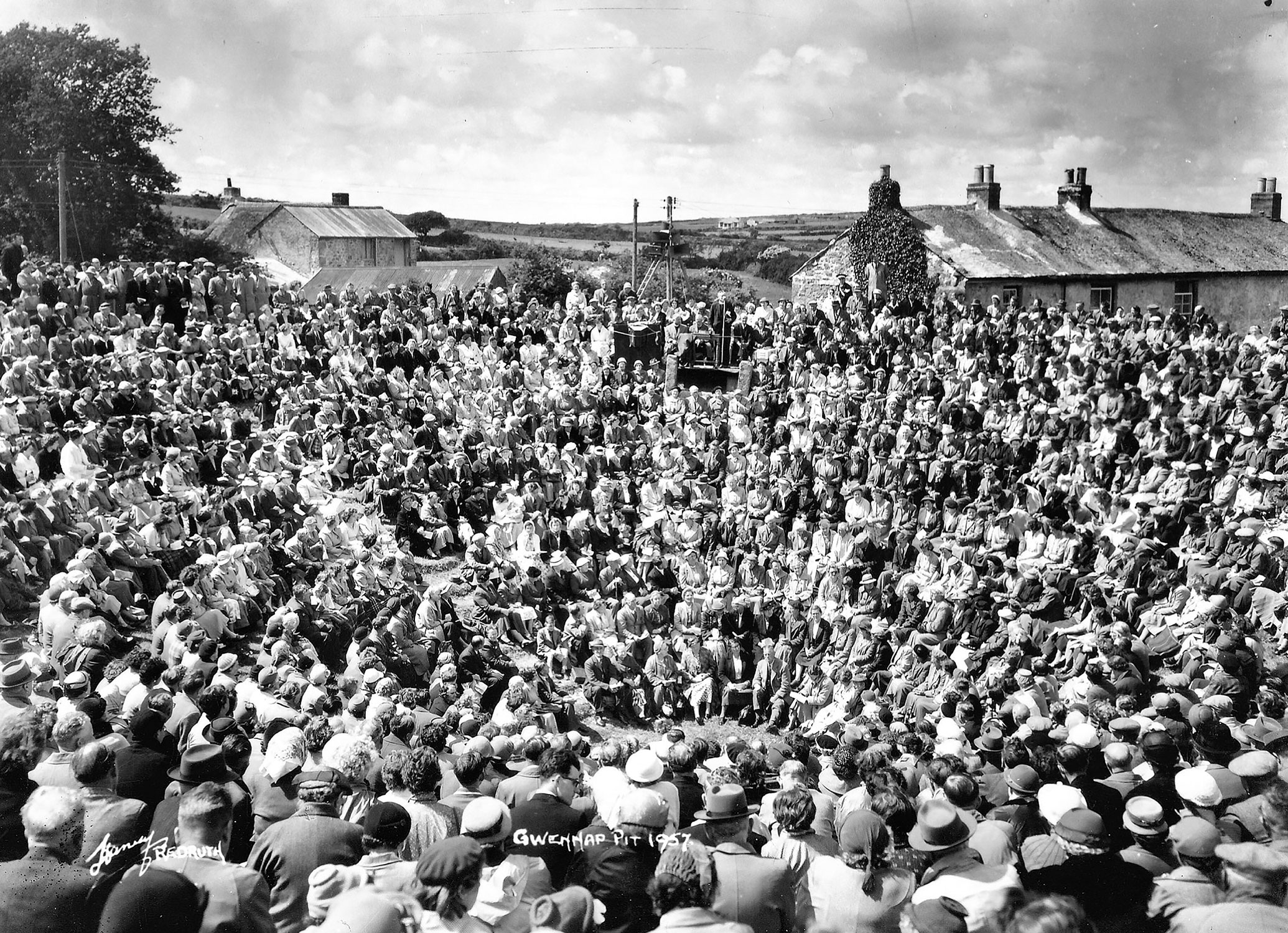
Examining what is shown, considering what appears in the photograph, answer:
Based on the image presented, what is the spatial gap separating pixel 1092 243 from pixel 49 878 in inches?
1408

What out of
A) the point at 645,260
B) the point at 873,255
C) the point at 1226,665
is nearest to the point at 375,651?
the point at 1226,665

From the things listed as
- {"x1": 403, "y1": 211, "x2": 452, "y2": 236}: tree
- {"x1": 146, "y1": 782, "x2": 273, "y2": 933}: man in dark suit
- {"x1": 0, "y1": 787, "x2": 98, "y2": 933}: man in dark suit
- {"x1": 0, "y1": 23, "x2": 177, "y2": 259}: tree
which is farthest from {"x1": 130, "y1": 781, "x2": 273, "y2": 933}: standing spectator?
{"x1": 403, "y1": 211, "x2": 452, "y2": 236}: tree

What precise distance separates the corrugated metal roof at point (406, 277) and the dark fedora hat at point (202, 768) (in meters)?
35.5

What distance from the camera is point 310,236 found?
48625 millimetres

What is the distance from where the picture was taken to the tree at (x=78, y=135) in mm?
32125

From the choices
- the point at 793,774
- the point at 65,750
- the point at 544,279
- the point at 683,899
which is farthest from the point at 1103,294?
the point at 65,750

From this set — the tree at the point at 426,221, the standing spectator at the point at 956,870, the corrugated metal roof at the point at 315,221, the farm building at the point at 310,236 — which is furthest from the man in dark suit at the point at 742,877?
the tree at the point at 426,221

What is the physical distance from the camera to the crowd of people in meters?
4.73

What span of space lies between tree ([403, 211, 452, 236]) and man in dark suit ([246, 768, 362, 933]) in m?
69.0

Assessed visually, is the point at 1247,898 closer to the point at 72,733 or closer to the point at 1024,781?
the point at 1024,781

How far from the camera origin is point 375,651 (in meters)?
11.5
